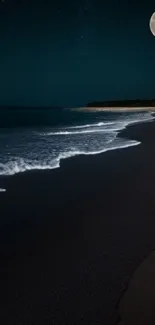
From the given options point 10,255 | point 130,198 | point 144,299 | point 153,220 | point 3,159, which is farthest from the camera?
point 3,159

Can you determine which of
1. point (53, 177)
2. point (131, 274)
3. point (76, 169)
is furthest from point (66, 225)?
point (76, 169)

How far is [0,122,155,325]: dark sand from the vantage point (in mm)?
3521

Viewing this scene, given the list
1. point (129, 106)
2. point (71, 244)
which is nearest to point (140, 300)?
point (71, 244)

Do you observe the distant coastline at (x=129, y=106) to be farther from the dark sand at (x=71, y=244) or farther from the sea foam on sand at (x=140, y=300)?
the sea foam on sand at (x=140, y=300)

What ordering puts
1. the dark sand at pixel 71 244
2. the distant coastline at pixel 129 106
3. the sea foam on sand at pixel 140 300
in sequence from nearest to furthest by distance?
1. the sea foam on sand at pixel 140 300
2. the dark sand at pixel 71 244
3. the distant coastline at pixel 129 106

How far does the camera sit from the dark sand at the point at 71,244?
139 inches

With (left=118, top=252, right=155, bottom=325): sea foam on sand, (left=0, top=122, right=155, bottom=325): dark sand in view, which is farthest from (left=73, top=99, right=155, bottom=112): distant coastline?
(left=118, top=252, right=155, bottom=325): sea foam on sand

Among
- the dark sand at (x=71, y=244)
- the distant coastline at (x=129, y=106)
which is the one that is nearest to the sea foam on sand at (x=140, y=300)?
the dark sand at (x=71, y=244)

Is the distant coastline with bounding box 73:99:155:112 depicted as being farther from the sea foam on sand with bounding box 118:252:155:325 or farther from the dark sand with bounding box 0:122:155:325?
the sea foam on sand with bounding box 118:252:155:325

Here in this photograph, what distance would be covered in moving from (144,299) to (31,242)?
2.44 metres

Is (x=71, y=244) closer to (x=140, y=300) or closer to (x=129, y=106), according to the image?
(x=140, y=300)

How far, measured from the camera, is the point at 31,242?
5.31 metres

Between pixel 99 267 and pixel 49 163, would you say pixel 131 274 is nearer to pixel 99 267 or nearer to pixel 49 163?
pixel 99 267

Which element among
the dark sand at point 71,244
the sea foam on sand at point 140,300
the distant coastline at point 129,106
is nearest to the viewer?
the sea foam on sand at point 140,300
